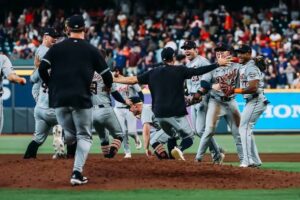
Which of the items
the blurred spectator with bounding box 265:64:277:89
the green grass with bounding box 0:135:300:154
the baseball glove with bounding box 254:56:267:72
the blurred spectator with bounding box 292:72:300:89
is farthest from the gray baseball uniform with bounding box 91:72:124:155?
the blurred spectator with bounding box 265:64:277:89

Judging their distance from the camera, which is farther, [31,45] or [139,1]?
[139,1]

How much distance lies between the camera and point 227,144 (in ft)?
74.1

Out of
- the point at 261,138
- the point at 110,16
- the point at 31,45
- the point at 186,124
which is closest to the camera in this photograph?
the point at 186,124

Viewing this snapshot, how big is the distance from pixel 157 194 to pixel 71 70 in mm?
1976

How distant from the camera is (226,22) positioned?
3347 centimetres

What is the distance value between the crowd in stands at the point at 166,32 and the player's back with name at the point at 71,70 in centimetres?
1809

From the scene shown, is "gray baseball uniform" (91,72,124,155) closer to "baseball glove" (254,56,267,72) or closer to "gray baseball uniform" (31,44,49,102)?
"gray baseball uniform" (31,44,49,102)

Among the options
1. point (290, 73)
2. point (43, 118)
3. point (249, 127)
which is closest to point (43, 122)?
point (43, 118)

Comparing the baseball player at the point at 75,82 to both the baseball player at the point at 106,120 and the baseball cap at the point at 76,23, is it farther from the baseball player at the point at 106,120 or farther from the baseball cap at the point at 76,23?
the baseball player at the point at 106,120

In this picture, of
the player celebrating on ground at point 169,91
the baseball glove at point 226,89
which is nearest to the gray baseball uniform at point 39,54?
the player celebrating on ground at point 169,91

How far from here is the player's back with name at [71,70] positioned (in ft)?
36.0

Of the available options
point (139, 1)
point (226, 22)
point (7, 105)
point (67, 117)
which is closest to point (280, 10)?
point (226, 22)

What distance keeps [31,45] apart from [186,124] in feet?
63.0

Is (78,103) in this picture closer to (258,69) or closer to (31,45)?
(258,69)
